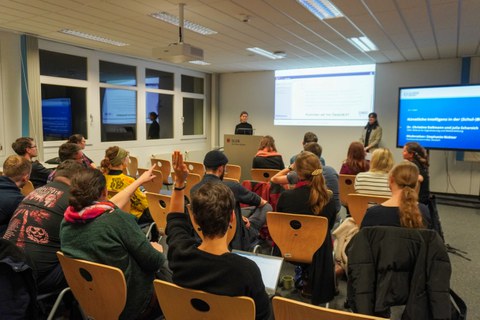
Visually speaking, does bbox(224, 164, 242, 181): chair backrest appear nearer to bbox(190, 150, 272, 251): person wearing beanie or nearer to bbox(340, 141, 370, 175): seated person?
bbox(340, 141, 370, 175): seated person

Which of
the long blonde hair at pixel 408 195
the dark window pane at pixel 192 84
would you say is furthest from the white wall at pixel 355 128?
Result: the long blonde hair at pixel 408 195

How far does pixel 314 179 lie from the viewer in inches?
105

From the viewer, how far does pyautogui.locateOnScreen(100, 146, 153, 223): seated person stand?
3.28 m

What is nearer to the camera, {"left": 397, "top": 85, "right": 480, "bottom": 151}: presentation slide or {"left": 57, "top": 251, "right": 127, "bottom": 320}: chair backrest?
{"left": 57, "top": 251, "right": 127, "bottom": 320}: chair backrest

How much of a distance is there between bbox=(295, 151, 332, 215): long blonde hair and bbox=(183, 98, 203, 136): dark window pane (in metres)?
7.17

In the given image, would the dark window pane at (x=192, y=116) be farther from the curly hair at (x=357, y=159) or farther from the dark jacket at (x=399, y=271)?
the dark jacket at (x=399, y=271)

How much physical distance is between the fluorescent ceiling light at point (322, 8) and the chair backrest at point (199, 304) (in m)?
3.54

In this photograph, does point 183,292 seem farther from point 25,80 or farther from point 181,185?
point 25,80

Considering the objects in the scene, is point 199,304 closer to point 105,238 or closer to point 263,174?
point 105,238

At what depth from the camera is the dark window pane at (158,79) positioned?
8344 mm

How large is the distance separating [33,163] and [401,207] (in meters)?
3.77

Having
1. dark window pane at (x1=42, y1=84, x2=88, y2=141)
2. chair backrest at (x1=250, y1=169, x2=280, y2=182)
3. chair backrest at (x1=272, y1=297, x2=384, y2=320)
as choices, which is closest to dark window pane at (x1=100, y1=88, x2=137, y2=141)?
dark window pane at (x1=42, y1=84, x2=88, y2=141)

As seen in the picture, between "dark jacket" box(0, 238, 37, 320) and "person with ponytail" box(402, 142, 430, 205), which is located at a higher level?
"person with ponytail" box(402, 142, 430, 205)

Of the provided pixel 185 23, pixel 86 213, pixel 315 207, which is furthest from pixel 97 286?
pixel 185 23
